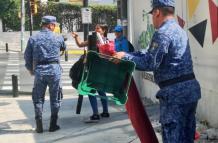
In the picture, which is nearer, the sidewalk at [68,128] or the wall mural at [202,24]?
the wall mural at [202,24]

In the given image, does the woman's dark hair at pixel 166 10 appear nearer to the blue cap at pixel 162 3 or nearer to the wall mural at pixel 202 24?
the blue cap at pixel 162 3

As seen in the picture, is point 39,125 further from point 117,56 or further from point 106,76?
point 117,56

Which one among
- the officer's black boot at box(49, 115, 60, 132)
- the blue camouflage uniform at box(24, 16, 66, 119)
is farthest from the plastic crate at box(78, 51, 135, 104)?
the officer's black boot at box(49, 115, 60, 132)

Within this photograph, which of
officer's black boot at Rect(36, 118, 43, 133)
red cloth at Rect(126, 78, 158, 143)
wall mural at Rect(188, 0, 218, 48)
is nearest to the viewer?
red cloth at Rect(126, 78, 158, 143)

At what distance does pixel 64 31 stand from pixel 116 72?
4622 cm

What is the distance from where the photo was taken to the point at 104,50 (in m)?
5.53

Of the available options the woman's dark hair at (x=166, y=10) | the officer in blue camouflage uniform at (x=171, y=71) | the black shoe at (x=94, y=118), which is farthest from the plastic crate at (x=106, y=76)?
the black shoe at (x=94, y=118)

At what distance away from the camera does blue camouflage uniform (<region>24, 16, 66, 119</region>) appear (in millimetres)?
9508

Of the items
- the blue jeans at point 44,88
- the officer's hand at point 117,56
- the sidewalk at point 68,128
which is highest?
the officer's hand at point 117,56

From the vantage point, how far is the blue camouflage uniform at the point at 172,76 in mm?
5082

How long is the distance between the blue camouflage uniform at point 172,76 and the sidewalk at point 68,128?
3168mm

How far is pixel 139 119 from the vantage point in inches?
227

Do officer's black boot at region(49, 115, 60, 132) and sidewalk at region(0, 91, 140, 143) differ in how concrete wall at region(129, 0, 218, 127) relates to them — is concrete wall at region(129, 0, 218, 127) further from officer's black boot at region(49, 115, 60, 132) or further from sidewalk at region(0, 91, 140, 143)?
officer's black boot at region(49, 115, 60, 132)

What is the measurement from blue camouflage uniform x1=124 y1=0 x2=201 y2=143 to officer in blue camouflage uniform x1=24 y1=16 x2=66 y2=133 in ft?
14.3
